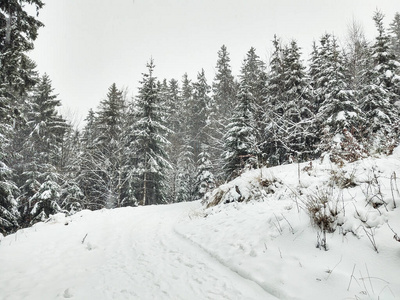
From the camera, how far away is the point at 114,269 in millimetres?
3492

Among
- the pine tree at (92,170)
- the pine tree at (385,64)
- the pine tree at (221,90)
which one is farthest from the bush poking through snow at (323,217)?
the pine tree at (221,90)

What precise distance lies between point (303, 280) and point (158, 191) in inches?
761

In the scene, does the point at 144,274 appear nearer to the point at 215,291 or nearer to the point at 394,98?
the point at 215,291

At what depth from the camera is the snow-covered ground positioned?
2334 mm

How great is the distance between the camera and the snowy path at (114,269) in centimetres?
270

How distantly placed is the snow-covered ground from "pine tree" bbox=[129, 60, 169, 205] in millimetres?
14160

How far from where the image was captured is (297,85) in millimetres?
17141

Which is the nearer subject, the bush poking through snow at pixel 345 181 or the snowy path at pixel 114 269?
the snowy path at pixel 114 269

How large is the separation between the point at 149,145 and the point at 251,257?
18.0 m

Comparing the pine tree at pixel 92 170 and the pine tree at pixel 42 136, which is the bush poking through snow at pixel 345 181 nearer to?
the pine tree at pixel 92 170

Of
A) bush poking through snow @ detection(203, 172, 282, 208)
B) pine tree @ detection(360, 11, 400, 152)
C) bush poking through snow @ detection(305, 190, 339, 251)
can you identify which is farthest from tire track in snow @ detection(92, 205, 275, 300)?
pine tree @ detection(360, 11, 400, 152)

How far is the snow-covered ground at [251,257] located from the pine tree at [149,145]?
14160mm

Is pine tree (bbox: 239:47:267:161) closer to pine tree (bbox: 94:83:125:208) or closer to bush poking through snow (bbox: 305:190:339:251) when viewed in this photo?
pine tree (bbox: 94:83:125:208)

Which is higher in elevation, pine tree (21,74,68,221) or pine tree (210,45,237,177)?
pine tree (210,45,237,177)
